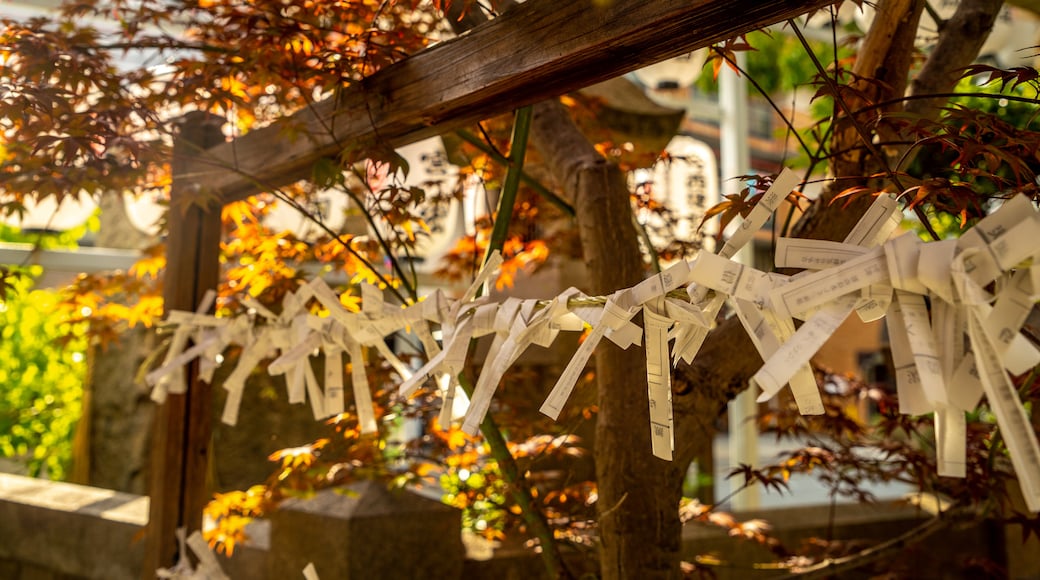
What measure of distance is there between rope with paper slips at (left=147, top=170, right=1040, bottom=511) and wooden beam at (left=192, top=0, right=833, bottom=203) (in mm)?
230

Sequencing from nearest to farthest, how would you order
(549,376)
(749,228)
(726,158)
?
(749,228) → (549,376) → (726,158)

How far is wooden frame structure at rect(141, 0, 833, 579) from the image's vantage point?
1.09 metres

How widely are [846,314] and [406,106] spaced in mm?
912

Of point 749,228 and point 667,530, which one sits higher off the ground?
point 749,228

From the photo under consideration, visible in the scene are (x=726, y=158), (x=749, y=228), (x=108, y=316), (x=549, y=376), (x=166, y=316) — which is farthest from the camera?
(x=726, y=158)

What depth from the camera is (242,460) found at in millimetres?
3775

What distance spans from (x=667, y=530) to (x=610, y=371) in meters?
0.31

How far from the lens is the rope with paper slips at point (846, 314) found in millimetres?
781

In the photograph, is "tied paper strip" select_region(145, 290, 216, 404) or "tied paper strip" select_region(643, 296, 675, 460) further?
"tied paper strip" select_region(145, 290, 216, 404)

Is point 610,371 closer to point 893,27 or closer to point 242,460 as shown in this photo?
point 893,27

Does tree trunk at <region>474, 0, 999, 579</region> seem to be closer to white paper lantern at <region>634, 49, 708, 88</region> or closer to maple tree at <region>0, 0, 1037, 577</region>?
maple tree at <region>0, 0, 1037, 577</region>

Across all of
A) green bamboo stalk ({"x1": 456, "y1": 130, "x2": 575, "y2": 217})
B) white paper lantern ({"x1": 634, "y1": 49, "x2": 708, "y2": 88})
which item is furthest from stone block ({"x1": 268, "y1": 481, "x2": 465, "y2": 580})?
white paper lantern ({"x1": 634, "y1": 49, "x2": 708, "y2": 88})

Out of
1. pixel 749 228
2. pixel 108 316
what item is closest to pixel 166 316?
pixel 108 316

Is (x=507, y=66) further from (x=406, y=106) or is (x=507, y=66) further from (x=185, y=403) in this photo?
(x=185, y=403)
